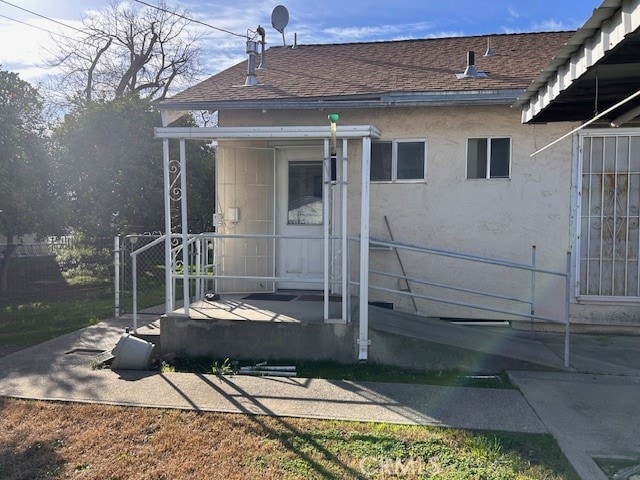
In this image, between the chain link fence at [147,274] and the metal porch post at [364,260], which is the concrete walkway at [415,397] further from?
the chain link fence at [147,274]

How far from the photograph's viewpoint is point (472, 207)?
7.75 metres

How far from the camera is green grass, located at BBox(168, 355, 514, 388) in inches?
219

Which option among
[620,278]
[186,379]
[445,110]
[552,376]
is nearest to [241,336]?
[186,379]

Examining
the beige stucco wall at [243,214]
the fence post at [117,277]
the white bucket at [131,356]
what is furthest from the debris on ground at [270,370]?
the fence post at [117,277]

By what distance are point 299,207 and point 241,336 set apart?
301 centimetres

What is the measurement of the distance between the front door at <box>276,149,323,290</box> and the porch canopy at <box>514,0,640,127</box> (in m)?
4.10

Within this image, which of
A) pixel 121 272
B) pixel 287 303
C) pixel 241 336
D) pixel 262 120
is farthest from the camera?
pixel 121 272

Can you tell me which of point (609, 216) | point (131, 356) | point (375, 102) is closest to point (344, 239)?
point (375, 102)

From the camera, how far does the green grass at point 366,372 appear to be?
219 inches

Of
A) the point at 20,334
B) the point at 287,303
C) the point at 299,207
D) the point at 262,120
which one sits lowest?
the point at 20,334

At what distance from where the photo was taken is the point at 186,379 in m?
5.52

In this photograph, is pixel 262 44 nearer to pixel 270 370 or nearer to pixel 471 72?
pixel 471 72

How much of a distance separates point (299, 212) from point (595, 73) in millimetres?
5421

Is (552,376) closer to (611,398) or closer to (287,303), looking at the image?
(611,398)
